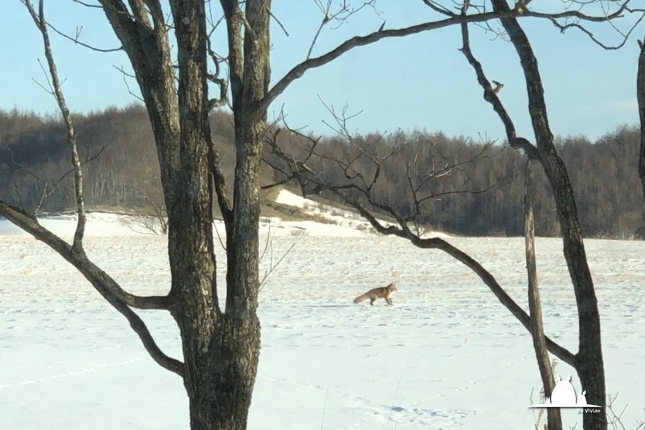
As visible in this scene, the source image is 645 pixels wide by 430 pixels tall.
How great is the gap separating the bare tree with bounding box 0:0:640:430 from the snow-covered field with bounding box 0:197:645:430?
4.60 m

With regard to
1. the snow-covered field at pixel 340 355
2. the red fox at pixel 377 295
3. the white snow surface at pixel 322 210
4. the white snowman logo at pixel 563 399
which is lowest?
the snow-covered field at pixel 340 355

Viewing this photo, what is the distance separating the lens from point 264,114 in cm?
256

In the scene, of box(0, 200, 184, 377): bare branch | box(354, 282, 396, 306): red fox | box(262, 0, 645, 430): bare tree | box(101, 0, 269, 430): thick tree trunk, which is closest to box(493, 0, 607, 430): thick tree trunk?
box(262, 0, 645, 430): bare tree

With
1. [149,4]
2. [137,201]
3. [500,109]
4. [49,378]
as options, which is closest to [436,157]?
[500,109]

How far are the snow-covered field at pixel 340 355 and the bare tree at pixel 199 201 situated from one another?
4.60 meters

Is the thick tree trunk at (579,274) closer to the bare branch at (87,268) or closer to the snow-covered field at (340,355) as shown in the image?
the bare branch at (87,268)

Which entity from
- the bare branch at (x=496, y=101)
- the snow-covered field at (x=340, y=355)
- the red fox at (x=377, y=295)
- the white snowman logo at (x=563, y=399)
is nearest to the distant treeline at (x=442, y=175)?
the bare branch at (x=496, y=101)

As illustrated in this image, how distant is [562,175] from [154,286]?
17.2m

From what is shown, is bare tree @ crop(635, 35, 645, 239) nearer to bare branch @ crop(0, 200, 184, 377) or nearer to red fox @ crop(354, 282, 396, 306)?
bare branch @ crop(0, 200, 184, 377)

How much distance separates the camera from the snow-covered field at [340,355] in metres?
7.41

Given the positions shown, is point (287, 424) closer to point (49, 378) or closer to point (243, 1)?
point (49, 378)

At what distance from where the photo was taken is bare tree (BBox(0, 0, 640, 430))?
256cm

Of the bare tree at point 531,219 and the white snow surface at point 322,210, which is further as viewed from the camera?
the white snow surface at point 322,210

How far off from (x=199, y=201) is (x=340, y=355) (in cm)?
803
